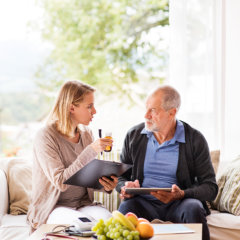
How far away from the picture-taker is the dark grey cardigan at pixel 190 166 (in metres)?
2.43

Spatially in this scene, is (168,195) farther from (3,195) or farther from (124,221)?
(3,195)

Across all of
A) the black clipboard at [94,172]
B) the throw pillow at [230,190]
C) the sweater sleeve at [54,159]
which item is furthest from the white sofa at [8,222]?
the throw pillow at [230,190]

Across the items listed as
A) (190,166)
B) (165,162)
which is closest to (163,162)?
(165,162)

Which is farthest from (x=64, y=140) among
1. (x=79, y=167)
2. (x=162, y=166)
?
(x=162, y=166)

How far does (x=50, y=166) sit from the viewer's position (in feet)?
7.79

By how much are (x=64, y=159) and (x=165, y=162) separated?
616mm

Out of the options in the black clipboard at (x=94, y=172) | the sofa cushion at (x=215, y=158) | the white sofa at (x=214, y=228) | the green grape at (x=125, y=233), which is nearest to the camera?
the green grape at (x=125, y=233)

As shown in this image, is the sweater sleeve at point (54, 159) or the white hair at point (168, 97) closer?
the sweater sleeve at point (54, 159)

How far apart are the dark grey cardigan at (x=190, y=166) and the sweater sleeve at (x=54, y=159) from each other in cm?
33

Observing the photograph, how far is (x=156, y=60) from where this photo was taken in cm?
620

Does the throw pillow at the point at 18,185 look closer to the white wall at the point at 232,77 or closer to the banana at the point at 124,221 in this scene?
the banana at the point at 124,221

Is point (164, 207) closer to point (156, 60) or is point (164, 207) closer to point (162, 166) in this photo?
point (162, 166)

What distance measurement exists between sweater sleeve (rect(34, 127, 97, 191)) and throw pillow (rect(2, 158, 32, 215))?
0.47 m

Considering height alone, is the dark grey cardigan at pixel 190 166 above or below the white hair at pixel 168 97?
below
